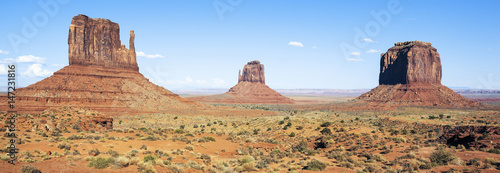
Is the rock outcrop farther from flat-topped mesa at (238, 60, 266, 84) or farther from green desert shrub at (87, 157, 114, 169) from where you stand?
flat-topped mesa at (238, 60, 266, 84)

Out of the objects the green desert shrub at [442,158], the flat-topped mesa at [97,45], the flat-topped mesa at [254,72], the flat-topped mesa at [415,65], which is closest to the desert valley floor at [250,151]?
the green desert shrub at [442,158]

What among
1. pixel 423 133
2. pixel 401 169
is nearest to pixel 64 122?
pixel 401 169

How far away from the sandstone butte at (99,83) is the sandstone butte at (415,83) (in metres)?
67.4

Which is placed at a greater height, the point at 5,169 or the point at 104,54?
the point at 104,54

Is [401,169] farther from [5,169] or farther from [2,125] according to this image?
[2,125]

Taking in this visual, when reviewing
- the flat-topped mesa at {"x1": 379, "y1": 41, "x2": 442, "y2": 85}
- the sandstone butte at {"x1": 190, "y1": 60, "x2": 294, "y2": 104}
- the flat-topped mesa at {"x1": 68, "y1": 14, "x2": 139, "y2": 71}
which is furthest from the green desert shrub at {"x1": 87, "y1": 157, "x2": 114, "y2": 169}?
the sandstone butte at {"x1": 190, "y1": 60, "x2": 294, "y2": 104}

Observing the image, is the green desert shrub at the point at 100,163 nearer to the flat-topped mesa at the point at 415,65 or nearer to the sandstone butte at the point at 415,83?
the sandstone butte at the point at 415,83

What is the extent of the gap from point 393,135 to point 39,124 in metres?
29.5

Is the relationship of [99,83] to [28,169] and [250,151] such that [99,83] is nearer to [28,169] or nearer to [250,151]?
[250,151]

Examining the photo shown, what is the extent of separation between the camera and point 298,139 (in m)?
30.7

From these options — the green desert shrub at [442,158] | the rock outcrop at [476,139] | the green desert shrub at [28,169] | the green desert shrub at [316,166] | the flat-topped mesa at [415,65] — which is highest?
the flat-topped mesa at [415,65]

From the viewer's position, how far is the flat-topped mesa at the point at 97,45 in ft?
253

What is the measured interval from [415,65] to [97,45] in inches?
4069

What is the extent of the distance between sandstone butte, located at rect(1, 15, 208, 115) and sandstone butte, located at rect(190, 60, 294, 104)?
77.6m
